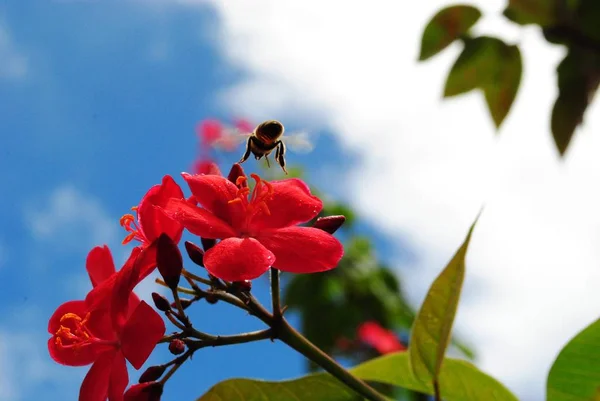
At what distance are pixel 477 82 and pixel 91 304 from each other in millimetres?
1322

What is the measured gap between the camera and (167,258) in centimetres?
111

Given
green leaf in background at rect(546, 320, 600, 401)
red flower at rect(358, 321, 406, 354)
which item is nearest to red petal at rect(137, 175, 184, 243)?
green leaf in background at rect(546, 320, 600, 401)

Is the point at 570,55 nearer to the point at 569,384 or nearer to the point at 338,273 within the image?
the point at 569,384

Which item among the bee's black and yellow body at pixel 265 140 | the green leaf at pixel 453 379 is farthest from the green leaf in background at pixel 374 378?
the bee's black and yellow body at pixel 265 140

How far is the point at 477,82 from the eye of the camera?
2.11 meters

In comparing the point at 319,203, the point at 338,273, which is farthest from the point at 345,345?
the point at 319,203

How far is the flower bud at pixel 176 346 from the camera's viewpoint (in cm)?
111

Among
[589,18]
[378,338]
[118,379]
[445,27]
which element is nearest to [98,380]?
[118,379]

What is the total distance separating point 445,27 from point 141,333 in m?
1.36

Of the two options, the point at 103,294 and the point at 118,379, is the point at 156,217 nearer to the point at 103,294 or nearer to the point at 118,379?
the point at 103,294

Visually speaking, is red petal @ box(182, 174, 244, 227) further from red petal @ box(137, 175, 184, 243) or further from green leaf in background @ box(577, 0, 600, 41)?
green leaf in background @ box(577, 0, 600, 41)

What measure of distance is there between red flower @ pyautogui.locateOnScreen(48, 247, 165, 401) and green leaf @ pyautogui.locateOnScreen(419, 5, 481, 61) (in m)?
1.16

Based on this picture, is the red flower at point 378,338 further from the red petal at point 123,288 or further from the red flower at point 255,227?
the red petal at point 123,288

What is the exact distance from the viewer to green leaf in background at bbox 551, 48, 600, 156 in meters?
1.98
